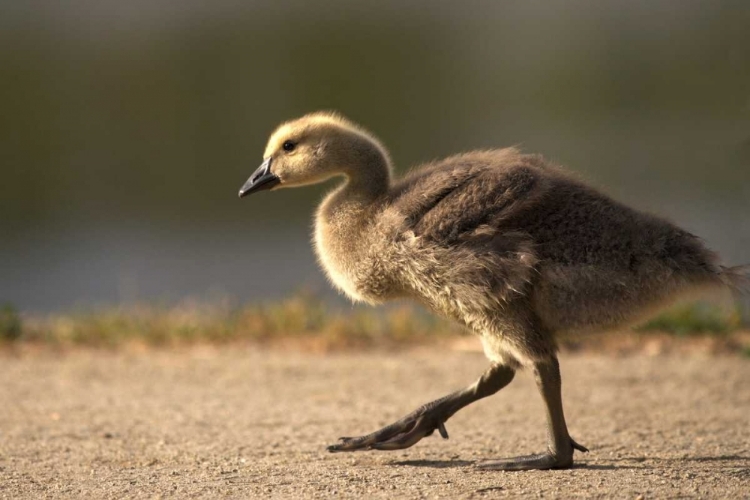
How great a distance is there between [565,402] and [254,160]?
47.8ft

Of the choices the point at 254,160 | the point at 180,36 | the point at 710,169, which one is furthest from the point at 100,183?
the point at 180,36

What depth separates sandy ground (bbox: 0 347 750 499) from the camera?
5.12 m

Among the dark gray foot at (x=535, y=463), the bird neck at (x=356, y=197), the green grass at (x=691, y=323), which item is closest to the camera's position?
the dark gray foot at (x=535, y=463)

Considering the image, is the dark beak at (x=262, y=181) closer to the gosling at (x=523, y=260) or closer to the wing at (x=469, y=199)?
the gosling at (x=523, y=260)

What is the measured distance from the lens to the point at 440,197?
548 centimetres

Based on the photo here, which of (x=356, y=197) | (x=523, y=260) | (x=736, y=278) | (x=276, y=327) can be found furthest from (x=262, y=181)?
(x=276, y=327)

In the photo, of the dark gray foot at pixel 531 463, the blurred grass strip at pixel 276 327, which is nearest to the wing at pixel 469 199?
the dark gray foot at pixel 531 463

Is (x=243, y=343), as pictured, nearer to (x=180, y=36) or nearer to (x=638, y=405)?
(x=638, y=405)

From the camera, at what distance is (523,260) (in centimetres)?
516

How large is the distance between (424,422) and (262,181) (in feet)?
5.45

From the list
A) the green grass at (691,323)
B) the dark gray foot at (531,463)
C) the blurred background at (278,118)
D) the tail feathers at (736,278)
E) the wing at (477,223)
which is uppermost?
the blurred background at (278,118)

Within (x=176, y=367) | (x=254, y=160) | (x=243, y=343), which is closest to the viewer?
(x=176, y=367)

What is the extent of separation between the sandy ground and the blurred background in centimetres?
149

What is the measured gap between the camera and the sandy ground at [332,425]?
5.12m
